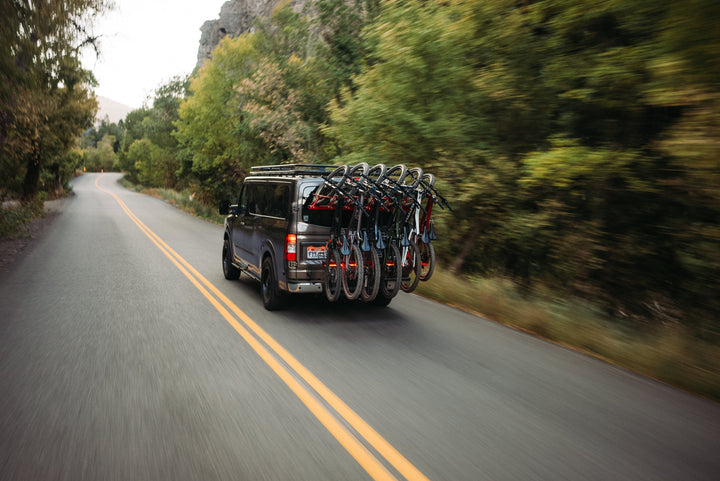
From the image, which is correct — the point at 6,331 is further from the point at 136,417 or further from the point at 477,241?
the point at 477,241

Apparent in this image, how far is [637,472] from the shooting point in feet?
10.6

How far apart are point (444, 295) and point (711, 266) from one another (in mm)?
4108

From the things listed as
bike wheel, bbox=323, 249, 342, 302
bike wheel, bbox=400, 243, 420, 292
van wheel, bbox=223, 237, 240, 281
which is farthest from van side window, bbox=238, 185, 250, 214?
bike wheel, bbox=400, 243, 420, 292

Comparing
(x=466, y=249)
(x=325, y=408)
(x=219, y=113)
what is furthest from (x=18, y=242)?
(x=219, y=113)

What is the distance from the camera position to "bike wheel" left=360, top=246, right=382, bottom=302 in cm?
654

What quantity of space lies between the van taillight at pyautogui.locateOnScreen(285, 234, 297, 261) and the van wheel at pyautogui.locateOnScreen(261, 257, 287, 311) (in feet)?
1.85

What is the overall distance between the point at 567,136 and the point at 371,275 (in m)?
4.70

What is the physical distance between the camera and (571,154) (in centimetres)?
747

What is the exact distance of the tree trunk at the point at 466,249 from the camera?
465 inches

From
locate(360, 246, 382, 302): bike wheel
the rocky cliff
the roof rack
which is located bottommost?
locate(360, 246, 382, 302): bike wheel

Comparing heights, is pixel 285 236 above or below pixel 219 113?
below

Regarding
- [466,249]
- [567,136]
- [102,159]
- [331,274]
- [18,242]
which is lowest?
[102,159]

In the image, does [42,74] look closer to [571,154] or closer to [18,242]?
[18,242]

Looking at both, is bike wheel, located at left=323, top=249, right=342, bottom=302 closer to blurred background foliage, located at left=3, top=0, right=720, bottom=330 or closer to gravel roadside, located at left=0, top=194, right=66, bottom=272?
blurred background foliage, located at left=3, top=0, right=720, bottom=330
